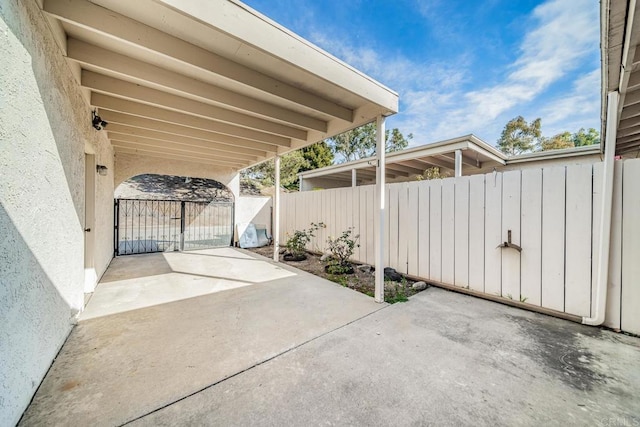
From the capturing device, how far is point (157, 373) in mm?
1729

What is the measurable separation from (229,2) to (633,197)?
4160mm

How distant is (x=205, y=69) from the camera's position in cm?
228

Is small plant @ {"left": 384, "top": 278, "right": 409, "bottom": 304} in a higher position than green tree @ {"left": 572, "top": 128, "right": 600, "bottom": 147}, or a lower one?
lower

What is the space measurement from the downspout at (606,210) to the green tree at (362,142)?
1899 cm

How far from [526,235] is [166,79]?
4.73 meters

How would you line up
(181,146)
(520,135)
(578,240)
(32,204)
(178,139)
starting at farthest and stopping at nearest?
1. (520,135)
2. (181,146)
3. (178,139)
4. (578,240)
5. (32,204)

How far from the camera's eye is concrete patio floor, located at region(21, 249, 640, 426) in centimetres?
138

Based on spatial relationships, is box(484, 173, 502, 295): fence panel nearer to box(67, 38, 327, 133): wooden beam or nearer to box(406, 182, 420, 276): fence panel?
box(406, 182, 420, 276): fence panel

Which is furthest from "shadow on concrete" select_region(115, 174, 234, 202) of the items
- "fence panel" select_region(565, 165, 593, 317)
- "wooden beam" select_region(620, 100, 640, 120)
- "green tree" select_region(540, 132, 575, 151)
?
"green tree" select_region(540, 132, 575, 151)

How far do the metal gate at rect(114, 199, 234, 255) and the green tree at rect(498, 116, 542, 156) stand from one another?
21935 millimetres

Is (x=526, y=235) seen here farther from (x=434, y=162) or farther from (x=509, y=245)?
(x=434, y=162)

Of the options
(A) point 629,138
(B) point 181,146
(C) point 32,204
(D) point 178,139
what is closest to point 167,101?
(D) point 178,139

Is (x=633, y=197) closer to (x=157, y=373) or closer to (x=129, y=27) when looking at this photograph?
(x=157, y=373)

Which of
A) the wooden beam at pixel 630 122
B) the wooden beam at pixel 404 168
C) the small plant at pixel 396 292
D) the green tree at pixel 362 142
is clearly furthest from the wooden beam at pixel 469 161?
the green tree at pixel 362 142
